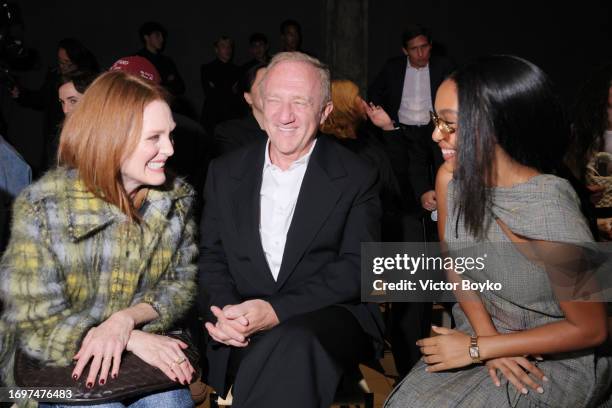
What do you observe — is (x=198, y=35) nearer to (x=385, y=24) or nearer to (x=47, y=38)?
(x=47, y=38)

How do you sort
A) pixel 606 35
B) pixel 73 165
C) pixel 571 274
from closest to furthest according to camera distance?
pixel 571 274 → pixel 73 165 → pixel 606 35

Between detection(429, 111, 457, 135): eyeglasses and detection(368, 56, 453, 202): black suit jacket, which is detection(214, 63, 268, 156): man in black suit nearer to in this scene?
detection(368, 56, 453, 202): black suit jacket

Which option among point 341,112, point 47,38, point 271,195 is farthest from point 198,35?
point 271,195

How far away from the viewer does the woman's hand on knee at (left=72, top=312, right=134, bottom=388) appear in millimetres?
1836

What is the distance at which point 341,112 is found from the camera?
11.8ft

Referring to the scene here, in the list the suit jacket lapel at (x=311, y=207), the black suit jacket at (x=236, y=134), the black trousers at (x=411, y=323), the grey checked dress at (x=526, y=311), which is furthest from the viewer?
the black suit jacket at (x=236, y=134)

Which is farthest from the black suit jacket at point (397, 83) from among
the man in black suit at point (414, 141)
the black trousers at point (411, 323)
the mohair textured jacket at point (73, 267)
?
the mohair textured jacket at point (73, 267)

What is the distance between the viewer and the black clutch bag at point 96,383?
1818mm

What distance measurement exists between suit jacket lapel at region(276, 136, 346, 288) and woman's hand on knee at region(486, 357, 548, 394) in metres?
0.75

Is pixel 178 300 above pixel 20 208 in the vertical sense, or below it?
below

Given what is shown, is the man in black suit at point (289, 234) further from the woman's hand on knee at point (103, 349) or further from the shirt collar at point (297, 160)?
the woman's hand on knee at point (103, 349)

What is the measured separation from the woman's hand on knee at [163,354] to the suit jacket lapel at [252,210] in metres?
0.44

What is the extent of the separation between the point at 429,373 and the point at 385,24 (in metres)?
6.44

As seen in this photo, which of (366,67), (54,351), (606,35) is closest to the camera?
(54,351)
